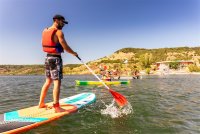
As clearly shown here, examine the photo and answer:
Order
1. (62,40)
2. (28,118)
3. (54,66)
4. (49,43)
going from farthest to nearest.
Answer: (54,66)
(49,43)
(62,40)
(28,118)

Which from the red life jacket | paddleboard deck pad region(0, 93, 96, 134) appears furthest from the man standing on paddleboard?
paddleboard deck pad region(0, 93, 96, 134)

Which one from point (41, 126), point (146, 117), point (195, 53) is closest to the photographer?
point (41, 126)

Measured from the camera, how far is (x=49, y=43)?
274 inches

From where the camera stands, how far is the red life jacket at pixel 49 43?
6.89 m

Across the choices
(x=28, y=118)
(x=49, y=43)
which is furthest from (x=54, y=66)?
(x=28, y=118)

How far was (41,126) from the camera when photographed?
6.36 meters

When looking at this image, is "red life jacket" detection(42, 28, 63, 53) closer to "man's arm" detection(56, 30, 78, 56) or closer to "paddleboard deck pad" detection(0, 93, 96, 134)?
"man's arm" detection(56, 30, 78, 56)

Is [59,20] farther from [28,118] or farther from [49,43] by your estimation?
[28,118]

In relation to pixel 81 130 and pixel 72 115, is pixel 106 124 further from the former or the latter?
pixel 72 115

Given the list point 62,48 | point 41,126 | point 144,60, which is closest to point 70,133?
point 41,126

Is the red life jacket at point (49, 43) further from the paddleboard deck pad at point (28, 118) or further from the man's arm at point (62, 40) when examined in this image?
the paddleboard deck pad at point (28, 118)

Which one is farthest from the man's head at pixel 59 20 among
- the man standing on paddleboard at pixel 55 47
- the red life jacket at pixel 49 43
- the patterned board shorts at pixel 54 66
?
the patterned board shorts at pixel 54 66

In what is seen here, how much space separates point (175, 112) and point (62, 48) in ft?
16.1

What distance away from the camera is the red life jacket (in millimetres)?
6887
